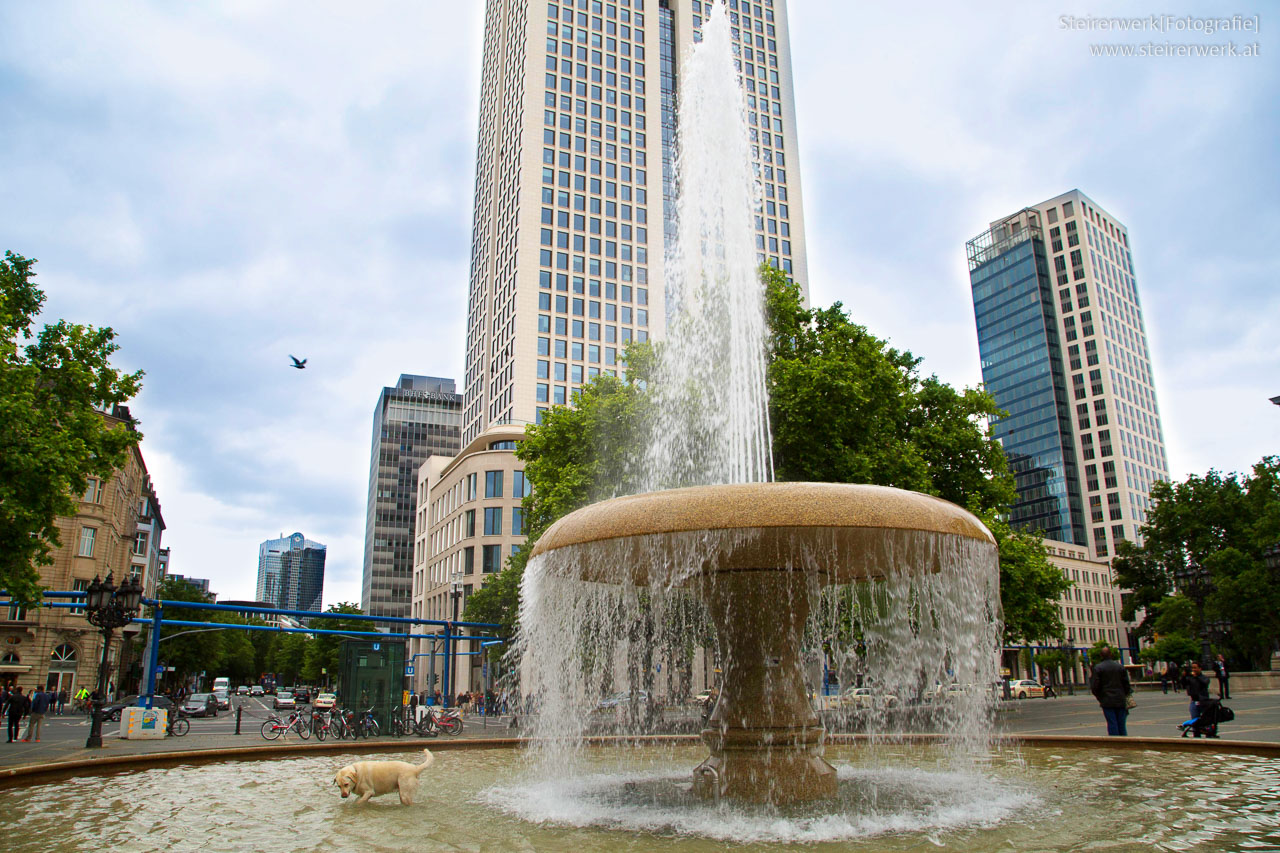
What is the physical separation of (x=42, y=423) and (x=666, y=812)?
45.6 ft

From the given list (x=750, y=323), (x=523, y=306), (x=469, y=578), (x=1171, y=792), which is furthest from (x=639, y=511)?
(x=523, y=306)

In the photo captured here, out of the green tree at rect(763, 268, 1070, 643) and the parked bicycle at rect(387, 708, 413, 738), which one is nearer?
the parked bicycle at rect(387, 708, 413, 738)

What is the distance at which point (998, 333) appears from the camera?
129125 millimetres

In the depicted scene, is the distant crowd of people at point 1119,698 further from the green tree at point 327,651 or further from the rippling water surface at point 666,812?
the green tree at point 327,651

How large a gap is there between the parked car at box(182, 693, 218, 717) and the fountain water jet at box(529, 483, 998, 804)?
40280 mm

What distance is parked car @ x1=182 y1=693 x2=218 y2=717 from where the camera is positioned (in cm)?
4125

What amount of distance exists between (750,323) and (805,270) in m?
76.3

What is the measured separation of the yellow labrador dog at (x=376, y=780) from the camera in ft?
26.2

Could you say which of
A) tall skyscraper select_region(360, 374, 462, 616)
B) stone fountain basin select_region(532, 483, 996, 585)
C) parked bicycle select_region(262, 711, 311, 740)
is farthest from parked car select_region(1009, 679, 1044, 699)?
tall skyscraper select_region(360, 374, 462, 616)

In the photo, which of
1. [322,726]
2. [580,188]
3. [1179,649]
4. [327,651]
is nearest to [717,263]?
[322,726]

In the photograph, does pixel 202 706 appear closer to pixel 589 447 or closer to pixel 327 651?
pixel 589 447

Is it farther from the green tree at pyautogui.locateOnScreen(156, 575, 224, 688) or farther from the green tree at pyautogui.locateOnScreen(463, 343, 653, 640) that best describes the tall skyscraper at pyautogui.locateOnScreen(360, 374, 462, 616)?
the green tree at pyautogui.locateOnScreen(463, 343, 653, 640)

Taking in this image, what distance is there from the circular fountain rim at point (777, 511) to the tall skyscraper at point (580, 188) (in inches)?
2460

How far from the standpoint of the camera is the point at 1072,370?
12006 cm
